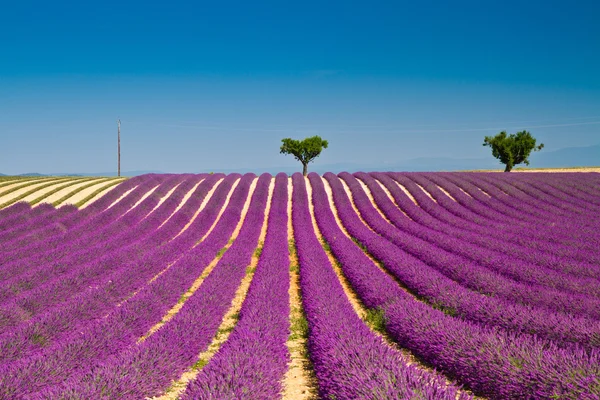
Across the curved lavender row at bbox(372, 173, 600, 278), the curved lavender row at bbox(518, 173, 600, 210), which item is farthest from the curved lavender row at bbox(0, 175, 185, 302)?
the curved lavender row at bbox(518, 173, 600, 210)

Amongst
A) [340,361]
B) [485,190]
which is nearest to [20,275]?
[340,361]

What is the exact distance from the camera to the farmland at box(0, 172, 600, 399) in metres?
4.16

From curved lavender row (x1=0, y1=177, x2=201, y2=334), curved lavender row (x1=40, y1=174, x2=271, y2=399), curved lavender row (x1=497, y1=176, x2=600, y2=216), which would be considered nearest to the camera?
curved lavender row (x1=40, y1=174, x2=271, y2=399)

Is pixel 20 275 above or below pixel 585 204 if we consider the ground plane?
below

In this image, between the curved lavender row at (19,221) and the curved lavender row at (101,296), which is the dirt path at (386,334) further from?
the curved lavender row at (19,221)

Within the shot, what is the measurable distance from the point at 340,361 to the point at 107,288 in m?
6.41

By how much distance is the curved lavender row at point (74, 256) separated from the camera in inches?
337

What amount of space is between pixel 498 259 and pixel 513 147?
44941mm

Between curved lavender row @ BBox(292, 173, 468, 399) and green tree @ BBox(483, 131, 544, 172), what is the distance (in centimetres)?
4855

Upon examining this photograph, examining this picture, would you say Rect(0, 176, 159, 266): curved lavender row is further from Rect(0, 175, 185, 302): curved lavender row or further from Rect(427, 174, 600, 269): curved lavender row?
Rect(427, 174, 600, 269): curved lavender row

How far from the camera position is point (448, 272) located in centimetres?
951

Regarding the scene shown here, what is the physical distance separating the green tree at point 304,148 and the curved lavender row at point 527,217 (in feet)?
62.1

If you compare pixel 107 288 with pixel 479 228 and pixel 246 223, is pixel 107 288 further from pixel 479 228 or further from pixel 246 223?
pixel 479 228

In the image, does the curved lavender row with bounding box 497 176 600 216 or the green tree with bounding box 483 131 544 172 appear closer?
the curved lavender row with bounding box 497 176 600 216
